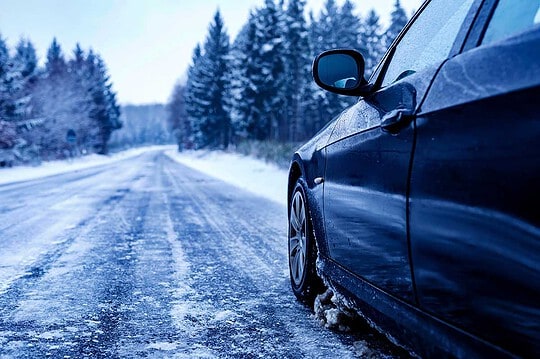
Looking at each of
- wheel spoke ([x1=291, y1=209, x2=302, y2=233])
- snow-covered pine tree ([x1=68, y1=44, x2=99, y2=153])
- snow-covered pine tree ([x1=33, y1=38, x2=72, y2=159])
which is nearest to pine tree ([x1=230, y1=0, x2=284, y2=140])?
snow-covered pine tree ([x1=33, y1=38, x2=72, y2=159])

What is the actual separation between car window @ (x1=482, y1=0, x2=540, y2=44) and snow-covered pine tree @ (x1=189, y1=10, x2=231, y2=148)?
46.6 meters

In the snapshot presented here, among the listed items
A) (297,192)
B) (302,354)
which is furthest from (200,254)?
(302,354)

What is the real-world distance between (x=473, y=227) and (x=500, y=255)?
0.13 metres

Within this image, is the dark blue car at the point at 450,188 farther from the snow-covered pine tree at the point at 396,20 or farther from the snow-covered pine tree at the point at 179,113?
the snow-covered pine tree at the point at 179,113

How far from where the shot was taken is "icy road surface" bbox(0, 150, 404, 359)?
8.71ft

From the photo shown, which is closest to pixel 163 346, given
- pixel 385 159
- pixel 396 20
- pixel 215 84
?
pixel 385 159

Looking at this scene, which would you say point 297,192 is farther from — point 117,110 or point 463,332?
point 117,110

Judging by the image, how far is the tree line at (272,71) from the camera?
1442 inches

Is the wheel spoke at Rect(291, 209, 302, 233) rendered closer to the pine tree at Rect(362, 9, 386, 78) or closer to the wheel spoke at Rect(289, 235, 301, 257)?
the wheel spoke at Rect(289, 235, 301, 257)

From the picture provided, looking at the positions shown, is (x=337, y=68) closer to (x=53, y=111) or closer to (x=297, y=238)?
(x=297, y=238)

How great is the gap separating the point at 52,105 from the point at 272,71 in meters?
21.9

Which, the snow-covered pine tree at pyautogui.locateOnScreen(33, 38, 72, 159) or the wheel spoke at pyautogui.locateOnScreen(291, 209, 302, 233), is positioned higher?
the snow-covered pine tree at pyautogui.locateOnScreen(33, 38, 72, 159)

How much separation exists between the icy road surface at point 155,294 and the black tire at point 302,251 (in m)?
0.13

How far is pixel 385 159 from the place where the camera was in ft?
6.49
